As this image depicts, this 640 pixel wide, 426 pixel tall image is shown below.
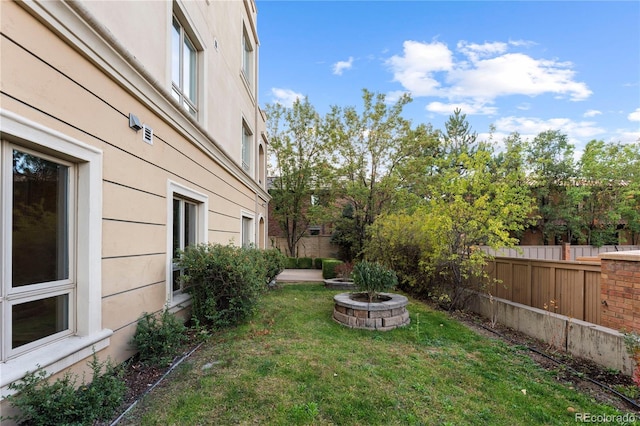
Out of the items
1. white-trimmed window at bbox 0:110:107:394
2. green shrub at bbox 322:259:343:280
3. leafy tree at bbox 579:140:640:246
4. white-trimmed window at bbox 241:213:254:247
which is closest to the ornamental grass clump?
white-trimmed window at bbox 0:110:107:394

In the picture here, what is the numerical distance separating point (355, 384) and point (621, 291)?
402cm

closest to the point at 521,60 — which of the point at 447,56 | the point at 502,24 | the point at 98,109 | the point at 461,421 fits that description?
the point at 502,24

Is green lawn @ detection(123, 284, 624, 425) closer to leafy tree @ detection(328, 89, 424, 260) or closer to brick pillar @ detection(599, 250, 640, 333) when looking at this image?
brick pillar @ detection(599, 250, 640, 333)

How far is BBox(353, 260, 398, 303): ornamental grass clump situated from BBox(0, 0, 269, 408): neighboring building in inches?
128

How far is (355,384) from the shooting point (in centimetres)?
315

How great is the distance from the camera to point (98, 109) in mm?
2865

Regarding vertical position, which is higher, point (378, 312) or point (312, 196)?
point (312, 196)

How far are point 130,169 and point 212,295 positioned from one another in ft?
7.25

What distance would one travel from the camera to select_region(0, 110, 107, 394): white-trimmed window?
2.08m

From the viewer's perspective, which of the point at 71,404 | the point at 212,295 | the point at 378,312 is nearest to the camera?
the point at 71,404

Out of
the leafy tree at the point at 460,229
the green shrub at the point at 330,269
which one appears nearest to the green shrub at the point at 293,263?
the green shrub at the point at 330,269

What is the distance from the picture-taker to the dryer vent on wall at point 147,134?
3.68 metres

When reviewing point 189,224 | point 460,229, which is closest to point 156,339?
point 189,224

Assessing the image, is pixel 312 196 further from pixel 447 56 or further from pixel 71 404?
pixel 71 404
